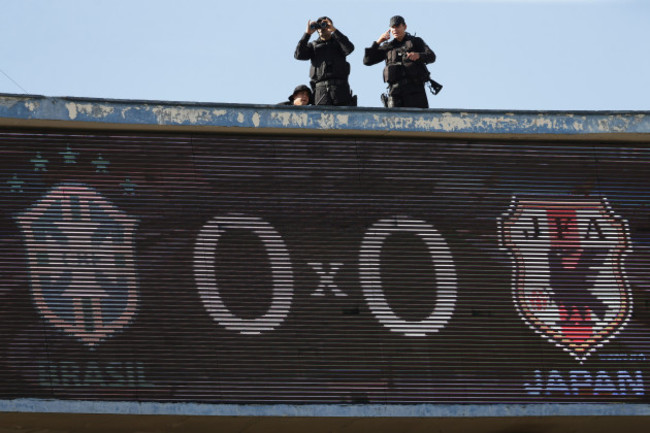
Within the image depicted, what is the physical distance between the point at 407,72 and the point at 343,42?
886mm

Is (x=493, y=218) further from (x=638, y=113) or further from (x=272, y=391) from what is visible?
(x=272, y=391)

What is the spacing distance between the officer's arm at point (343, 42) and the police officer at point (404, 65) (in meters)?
0.38

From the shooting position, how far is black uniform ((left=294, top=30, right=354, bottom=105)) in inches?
581

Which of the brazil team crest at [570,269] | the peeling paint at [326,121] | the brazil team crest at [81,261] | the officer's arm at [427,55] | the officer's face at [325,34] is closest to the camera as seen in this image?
the brazil team crest at [81,261]

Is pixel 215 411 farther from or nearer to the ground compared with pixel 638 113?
nearer to the ground

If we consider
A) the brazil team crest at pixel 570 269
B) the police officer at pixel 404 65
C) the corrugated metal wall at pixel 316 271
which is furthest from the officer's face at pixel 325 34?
the brazil team crest at pixel 570 269

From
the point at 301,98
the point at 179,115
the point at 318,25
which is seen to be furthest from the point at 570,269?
the point at 179,115

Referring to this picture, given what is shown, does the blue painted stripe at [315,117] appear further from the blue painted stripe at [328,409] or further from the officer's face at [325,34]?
the blue painted stripe at [328,409]

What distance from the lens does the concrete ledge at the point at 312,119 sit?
44.7 feet

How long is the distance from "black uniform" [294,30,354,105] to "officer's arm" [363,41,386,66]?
34 centimetres

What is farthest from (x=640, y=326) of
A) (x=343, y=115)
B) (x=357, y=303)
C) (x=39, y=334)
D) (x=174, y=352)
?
(x=39, y=334)

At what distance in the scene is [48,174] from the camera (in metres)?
13.6

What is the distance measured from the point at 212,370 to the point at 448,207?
343 cm

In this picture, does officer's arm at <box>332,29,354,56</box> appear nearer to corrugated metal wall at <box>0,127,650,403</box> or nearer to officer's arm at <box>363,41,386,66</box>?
officer's arm at <box>363,41,386,66</box>
